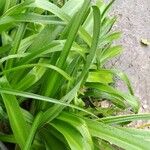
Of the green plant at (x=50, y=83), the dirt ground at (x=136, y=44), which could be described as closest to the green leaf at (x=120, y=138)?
the green plant at (x=50, y=83)

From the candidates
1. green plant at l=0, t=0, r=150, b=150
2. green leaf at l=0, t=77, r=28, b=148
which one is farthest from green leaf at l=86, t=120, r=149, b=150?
green leaf at l=0, t=77, r=28, b=148

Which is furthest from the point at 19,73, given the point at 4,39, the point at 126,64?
the point at 126,64

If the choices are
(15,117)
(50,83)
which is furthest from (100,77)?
(15,117)

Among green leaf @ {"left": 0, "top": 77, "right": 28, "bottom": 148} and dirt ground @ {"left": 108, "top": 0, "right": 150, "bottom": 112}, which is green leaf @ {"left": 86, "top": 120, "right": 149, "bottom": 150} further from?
dirt ground @ {"left": 108, "top": 0, "right": 150, "bottom": 112}

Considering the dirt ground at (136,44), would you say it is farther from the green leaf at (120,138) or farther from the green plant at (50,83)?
the green leaf at (120,138)

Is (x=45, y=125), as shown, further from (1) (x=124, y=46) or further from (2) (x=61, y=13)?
(1) (x=124, y=46)

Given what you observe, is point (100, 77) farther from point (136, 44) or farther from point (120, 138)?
point (136, 44)

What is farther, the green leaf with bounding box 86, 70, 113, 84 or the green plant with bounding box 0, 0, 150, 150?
the green leaf with bounding box 86, 70, 113, 84
